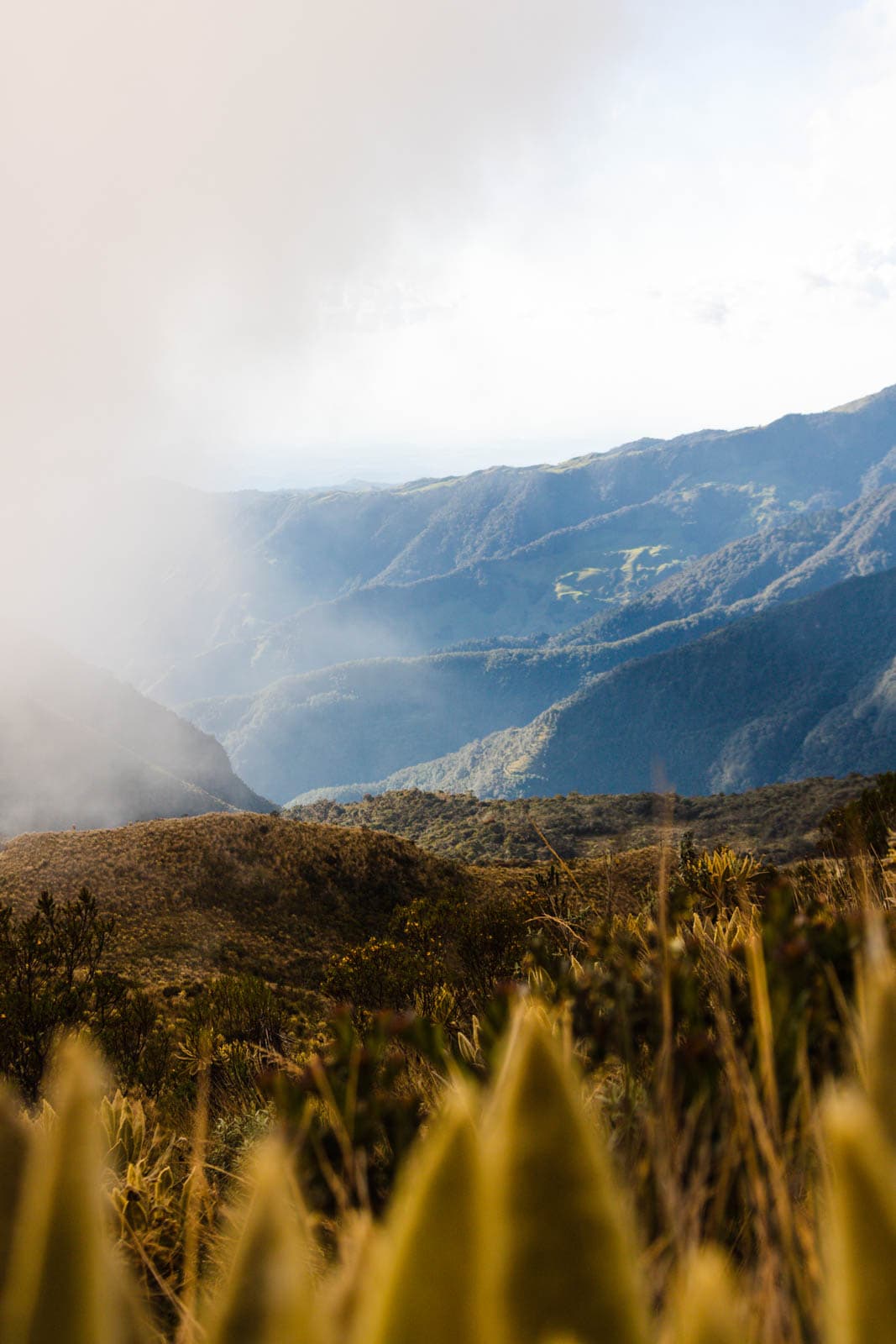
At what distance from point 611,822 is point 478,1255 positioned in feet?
203

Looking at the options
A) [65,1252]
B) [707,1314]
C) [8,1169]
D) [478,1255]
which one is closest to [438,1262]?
[478,1255]

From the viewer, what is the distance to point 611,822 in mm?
60250

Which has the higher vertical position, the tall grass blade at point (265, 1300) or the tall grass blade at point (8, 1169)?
the tall grass blade at point (8, 1169)

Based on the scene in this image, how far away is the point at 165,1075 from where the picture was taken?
30.4 feet

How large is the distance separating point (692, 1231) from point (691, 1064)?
2.08ft

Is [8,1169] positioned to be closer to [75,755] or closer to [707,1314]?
[707,1314]

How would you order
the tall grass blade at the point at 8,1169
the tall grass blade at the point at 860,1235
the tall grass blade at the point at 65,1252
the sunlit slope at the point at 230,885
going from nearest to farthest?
the tall grass blade at the point at 860,1235 < the tall grass blade at the point at 65,1252 < the tall grass blade at the point at 8,1169 < the sunlit slope at the point at 230,885

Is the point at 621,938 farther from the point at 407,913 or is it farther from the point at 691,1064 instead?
the point at 407,913

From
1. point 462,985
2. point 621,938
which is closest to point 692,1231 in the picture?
point 621,938

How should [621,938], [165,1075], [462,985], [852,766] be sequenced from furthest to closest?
1. [852,766]
2. [165,1075]
3. [462,985]
4. [621,938]

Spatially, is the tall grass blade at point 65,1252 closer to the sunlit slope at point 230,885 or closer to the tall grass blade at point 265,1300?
the tall grass blade at point 265,1300

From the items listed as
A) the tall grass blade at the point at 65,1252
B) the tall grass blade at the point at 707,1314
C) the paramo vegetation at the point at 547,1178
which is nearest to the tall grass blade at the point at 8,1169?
the paramo vegetation at the point at 547,1178

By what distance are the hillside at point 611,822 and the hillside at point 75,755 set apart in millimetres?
31830

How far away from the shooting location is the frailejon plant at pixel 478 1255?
20.7 inches
